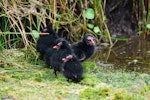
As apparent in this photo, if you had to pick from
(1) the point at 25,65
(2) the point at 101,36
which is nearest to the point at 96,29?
(2) the point at 101,36

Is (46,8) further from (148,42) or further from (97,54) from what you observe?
(148,42)

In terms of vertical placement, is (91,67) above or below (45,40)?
below

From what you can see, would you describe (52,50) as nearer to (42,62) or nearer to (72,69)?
(42,62)

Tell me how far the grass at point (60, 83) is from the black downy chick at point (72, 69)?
8 cm

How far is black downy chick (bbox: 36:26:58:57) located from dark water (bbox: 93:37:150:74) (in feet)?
3.22

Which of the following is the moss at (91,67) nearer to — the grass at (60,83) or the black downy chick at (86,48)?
the grass at (60,83)

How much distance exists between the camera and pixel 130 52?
880 centimetres

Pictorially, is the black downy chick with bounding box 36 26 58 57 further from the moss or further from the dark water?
the dark water

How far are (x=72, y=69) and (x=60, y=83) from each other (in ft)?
0.78

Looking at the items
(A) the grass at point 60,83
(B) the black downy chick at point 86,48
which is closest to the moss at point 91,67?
(A) the grass at point 60,83

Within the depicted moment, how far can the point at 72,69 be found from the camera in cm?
642

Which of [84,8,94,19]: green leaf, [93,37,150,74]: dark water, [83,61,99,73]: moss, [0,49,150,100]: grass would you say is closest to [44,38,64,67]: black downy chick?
[0,49,150,100]: grass

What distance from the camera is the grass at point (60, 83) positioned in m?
5.64

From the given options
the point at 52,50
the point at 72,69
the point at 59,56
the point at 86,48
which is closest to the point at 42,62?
the point at 52,50
